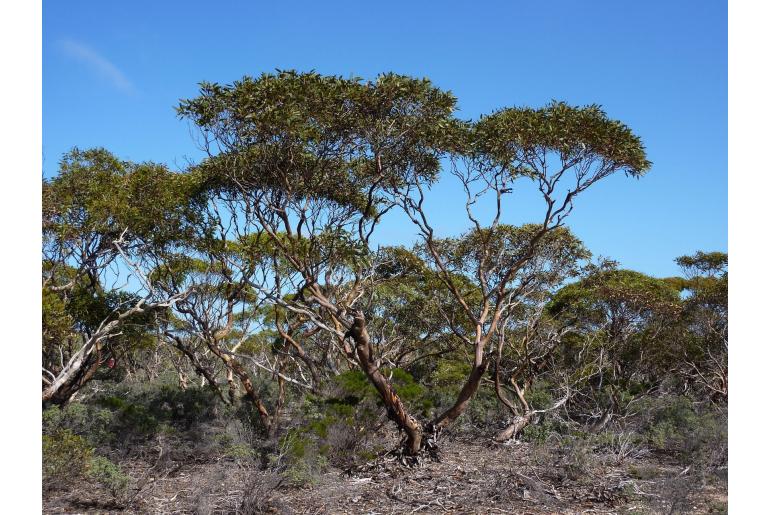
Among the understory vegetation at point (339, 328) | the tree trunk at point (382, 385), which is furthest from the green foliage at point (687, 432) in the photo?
the tree trunk at point (382, 385)

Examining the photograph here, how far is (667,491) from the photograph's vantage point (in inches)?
351

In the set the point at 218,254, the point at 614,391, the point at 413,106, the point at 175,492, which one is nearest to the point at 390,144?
the point at 413,106

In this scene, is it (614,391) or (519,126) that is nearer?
(519,126)

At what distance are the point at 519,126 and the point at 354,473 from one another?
20.6ft

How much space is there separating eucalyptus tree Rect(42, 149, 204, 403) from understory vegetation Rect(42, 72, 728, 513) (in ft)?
A: 0.15

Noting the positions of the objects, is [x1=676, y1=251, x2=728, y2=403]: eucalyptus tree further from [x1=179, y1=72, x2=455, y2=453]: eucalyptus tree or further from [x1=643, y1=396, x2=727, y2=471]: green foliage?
[x1=179, y1=72, x2=455, y2=453]: eucalyptus tree

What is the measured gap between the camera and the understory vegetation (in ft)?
32.1

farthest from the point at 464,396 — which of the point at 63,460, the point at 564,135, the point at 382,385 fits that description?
the point at 63,460

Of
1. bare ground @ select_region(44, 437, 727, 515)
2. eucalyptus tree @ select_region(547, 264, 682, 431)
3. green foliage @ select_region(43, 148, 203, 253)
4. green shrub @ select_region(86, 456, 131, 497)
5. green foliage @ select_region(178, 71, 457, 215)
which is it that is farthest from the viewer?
eucalyptus tree @ select_region(547, 264, 682, 431)

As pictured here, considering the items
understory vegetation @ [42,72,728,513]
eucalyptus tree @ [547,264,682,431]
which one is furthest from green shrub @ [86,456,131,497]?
eucalyptus tree @ [547,264,682,431]

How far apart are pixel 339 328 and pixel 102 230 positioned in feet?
17.4
